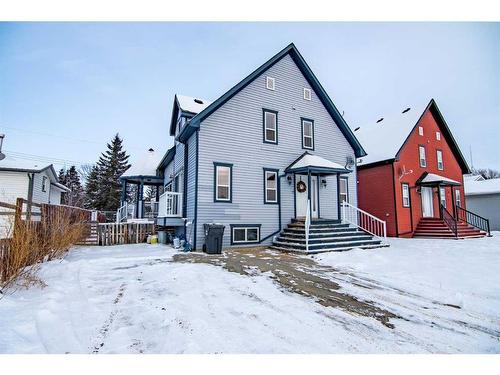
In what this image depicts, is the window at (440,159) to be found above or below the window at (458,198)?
above

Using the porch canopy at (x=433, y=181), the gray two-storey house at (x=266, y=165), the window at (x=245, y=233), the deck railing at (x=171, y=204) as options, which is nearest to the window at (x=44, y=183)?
the gray two-storey house at (x=266, y=165)

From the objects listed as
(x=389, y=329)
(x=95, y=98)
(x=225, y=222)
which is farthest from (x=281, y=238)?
(x=95, y=98)

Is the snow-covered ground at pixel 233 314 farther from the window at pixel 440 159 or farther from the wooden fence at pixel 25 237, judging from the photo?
the window at pixel 440 159

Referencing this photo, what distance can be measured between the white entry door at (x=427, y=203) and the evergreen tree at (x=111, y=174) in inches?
1208

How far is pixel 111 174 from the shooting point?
109 feet

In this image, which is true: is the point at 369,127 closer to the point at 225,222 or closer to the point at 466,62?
the point at 466,62

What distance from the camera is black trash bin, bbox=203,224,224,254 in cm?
920

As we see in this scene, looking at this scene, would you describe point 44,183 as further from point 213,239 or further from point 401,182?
point 401,182

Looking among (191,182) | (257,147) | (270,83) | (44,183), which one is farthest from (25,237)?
(44,183)

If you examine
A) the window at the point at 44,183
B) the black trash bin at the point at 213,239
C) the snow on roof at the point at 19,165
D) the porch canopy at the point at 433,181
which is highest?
the snow on roof at the point at 19,165

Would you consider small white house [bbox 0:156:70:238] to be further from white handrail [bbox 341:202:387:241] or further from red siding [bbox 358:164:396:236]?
red siding [bbox 358:164:396:236]

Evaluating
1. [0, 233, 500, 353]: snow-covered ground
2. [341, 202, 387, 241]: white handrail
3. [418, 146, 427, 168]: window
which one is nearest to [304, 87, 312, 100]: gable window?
[341, 202, 387, 241]: white handrail

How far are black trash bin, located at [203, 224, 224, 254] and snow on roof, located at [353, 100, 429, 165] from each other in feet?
38.9

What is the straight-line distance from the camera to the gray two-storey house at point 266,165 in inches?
410
